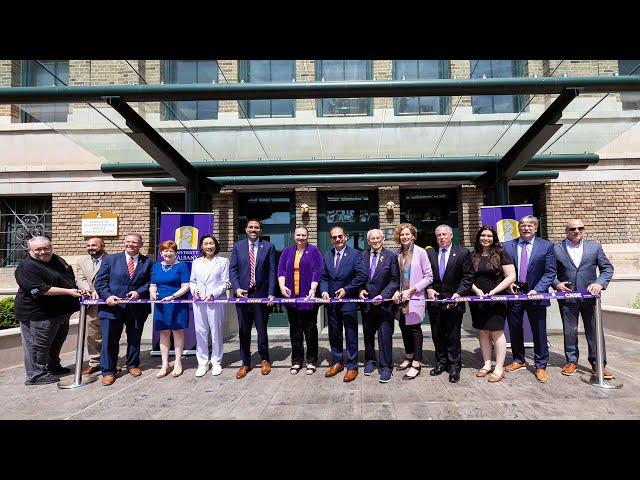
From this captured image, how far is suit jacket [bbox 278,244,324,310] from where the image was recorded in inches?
202

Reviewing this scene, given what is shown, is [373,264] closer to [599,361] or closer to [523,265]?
[523,265]

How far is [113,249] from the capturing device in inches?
359

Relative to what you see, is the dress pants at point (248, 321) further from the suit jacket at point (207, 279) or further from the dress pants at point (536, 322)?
the dress pants at point (536, 322)

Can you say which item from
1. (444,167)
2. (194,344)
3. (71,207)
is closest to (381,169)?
(444,167)

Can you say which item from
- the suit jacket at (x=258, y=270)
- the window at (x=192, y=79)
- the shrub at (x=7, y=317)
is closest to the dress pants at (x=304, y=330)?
the suit jacket at (x=258, y=270)

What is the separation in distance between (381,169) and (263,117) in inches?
118

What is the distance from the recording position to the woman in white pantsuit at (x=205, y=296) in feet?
17.2

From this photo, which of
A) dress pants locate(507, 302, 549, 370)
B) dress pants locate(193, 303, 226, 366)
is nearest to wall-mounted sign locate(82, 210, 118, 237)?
dress pants locate(193, 303, 226, 366)

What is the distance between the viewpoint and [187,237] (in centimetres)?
658

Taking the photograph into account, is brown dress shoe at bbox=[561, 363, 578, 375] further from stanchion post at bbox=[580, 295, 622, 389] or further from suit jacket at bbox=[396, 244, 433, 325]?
suit jacket at bbox=[396, 244, 433, 325]

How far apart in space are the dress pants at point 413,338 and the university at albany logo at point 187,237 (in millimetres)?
3684

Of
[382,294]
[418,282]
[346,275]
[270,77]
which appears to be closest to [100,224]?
[270,77]

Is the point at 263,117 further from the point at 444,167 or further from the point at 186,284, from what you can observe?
the point at 186,284

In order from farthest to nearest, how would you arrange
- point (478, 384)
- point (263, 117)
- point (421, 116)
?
point (263, 117) → point (421, 116) → point (478, 384)
